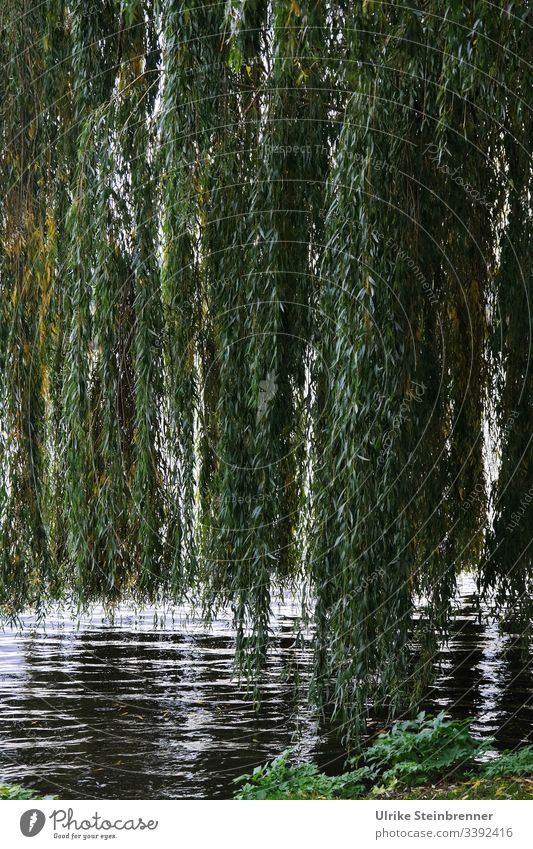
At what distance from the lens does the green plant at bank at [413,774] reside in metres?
6.05

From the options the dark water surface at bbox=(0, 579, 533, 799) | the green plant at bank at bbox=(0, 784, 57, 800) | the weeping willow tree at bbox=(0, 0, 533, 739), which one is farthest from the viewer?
the dark water surface at bbox=(0, 579, 533, 799)

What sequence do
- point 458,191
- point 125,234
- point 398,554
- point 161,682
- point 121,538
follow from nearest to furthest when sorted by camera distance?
point 398,554
point 458,191
point 125,234
point 121,538
point 161,682

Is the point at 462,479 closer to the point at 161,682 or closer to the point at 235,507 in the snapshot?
the point at 235,507

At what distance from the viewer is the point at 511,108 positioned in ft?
20.5

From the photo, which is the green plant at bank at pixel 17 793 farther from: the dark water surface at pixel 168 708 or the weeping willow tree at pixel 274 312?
the weeping willow tree at pixel 274 312

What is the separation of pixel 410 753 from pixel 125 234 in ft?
11.9

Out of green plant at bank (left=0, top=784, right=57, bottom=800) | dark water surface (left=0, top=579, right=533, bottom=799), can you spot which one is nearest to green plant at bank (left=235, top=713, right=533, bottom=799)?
dark water surface (left=0, top=579, right=533, bottom=799)

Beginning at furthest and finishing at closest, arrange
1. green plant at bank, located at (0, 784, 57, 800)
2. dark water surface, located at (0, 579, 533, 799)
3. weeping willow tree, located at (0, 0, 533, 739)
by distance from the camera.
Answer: dark water surface, located at (0, 579, 533, 799) < green plant at bank, located at (0, 784, 57, 800) < weeping willow tree, located at (0, 0, 533, 739)

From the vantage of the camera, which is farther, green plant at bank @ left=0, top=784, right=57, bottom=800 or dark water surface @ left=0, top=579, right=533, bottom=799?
dark water surface @ left=0, top=579, right=533, bottom=799

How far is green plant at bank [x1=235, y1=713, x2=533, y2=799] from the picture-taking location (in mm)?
6055

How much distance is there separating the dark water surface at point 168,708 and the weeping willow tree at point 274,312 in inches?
39.0

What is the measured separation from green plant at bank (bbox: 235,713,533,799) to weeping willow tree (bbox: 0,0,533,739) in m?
0.35

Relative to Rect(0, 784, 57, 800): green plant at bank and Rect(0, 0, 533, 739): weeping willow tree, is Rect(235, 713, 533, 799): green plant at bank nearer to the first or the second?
Rect(0, 0, 533, 739): weeping willow tree

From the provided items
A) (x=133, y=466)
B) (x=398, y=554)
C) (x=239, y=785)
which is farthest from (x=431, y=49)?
(x=239, y=785)
